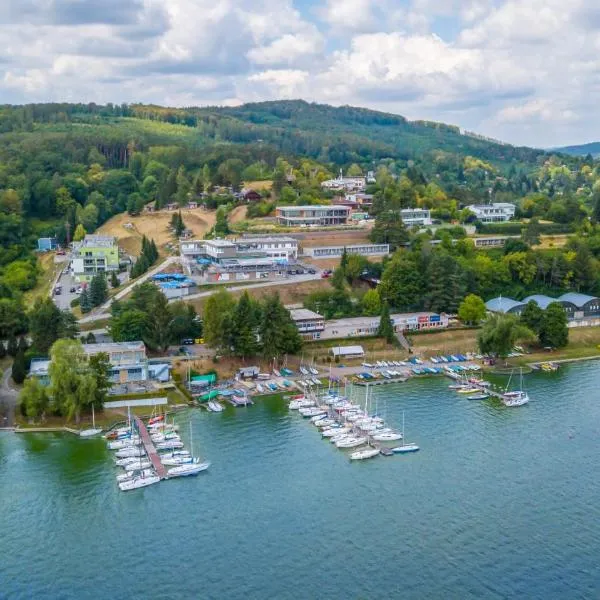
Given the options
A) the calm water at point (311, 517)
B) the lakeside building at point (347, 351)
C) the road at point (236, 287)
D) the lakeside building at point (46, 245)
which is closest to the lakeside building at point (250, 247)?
the road at point (236, 287)

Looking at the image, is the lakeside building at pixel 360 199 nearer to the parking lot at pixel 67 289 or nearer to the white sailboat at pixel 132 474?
the parking lot at pixel 67 289

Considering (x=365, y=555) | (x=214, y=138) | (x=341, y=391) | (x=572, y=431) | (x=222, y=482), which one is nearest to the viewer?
(x=365, y=555)

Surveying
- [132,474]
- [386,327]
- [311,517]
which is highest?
[386,327]

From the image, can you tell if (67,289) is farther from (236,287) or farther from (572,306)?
(572,306)

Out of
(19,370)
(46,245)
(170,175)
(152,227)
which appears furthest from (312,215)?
(19,370)

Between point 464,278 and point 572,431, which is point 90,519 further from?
point 464,278

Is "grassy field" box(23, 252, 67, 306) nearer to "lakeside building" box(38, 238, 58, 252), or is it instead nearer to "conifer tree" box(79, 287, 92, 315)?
"lakeside building" box(38, 238, 58, 252)

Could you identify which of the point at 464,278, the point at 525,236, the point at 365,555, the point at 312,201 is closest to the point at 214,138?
the point at 312,201

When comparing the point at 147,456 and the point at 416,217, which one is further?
the point at 416,217
